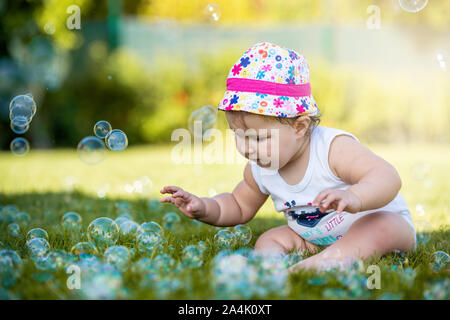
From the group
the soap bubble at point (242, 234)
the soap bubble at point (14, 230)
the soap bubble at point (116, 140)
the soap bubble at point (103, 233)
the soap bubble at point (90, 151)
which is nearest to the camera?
the soap bubble at point (103, 233)

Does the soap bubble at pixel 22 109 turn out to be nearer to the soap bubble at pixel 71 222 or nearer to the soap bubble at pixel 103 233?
the soap bubble at pixel 71 222

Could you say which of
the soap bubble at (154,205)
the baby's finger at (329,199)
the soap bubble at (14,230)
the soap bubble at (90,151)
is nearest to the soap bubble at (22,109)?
the soap bubble at (90,151)

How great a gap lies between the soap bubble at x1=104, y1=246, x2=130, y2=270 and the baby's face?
58cm

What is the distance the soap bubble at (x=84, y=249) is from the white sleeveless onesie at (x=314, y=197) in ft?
2.53

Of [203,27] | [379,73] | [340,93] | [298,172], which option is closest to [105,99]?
[203,27]

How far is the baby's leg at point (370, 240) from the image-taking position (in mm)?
1868

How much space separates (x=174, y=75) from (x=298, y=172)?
6.82m

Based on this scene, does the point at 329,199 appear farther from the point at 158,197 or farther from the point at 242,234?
the point at 158,197

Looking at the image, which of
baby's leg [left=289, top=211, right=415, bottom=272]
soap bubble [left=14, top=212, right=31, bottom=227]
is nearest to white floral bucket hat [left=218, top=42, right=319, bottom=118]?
baby's leg [left=289, top=211, right=415, bottom=272]

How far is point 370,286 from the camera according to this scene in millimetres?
1601

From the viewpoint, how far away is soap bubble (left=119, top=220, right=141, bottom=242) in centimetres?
230

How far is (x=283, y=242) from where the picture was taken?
2.21 metres

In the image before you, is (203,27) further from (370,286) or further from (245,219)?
(370,286)

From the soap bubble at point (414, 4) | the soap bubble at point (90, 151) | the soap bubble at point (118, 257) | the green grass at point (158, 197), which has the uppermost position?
the soap bubble at point (414, 4)
